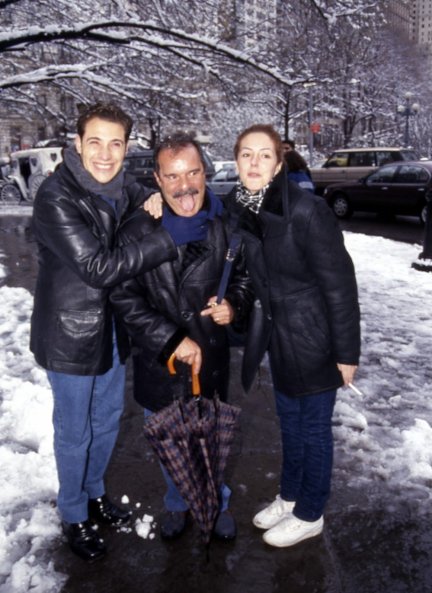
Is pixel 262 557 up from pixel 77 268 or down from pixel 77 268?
down

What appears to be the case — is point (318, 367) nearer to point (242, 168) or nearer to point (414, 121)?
point (242, 168)

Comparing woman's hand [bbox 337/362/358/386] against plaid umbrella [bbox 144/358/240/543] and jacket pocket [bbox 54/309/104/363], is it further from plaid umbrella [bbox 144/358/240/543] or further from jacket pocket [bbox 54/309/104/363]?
jacket pocket [bbox 54/309/104/363]

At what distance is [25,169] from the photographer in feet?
77.7

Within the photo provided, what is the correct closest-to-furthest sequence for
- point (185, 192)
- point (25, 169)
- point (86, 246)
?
point (86, 246), point (185, 192), point (25, 169)

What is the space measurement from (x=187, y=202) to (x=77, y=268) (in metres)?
0.55

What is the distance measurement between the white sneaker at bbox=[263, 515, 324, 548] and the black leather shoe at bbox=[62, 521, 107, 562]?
0.81 metres

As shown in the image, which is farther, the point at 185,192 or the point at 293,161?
the point at 293,161

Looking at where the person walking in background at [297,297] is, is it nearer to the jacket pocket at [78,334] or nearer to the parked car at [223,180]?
the jacket pocket at [78,334]

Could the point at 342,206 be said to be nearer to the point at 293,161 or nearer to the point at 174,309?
the point at 293,161

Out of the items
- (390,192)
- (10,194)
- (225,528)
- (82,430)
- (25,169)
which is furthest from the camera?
(10,194)

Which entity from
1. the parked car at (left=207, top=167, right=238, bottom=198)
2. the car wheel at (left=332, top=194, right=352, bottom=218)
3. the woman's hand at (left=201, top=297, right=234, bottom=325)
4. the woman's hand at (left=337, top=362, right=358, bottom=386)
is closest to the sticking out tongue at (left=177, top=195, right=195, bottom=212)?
the woman's hand at (left=201, top=297, right=234, bottom=325)

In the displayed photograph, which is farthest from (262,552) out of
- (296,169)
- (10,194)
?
(10,194)

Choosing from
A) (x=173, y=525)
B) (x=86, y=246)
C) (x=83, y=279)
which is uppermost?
(x=86, y=246)

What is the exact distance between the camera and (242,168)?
8.82 ft
